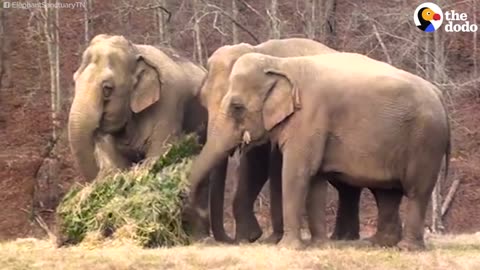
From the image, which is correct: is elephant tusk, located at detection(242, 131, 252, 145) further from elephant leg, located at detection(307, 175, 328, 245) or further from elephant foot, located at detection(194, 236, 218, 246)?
elephant foot, located at detection(194, 236, 218, 246)

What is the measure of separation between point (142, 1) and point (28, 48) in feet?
15.1

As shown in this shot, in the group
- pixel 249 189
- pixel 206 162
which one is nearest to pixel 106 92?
pixel 206 162

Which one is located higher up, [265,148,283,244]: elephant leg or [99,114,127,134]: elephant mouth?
[99,114,127,134]: elephant mouth

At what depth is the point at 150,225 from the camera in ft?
47.0

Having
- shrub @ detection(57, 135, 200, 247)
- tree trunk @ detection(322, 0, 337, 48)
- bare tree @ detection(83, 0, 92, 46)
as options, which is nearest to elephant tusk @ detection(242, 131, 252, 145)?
shrub @ detection(57, 135, 200, 247)

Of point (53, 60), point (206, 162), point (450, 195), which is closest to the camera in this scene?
point (206, 162)

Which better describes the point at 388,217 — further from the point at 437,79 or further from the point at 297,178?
the point at 437,79

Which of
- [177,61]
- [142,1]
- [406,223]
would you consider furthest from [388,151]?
[142,1]

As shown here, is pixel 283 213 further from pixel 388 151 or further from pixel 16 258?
pixel 16 258

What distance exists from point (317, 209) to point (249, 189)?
1602mm

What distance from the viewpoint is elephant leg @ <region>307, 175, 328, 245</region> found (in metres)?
14.7

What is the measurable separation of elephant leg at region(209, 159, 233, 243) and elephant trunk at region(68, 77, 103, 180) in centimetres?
157

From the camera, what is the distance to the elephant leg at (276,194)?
15594 millimetres

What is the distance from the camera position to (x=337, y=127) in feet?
47.5
